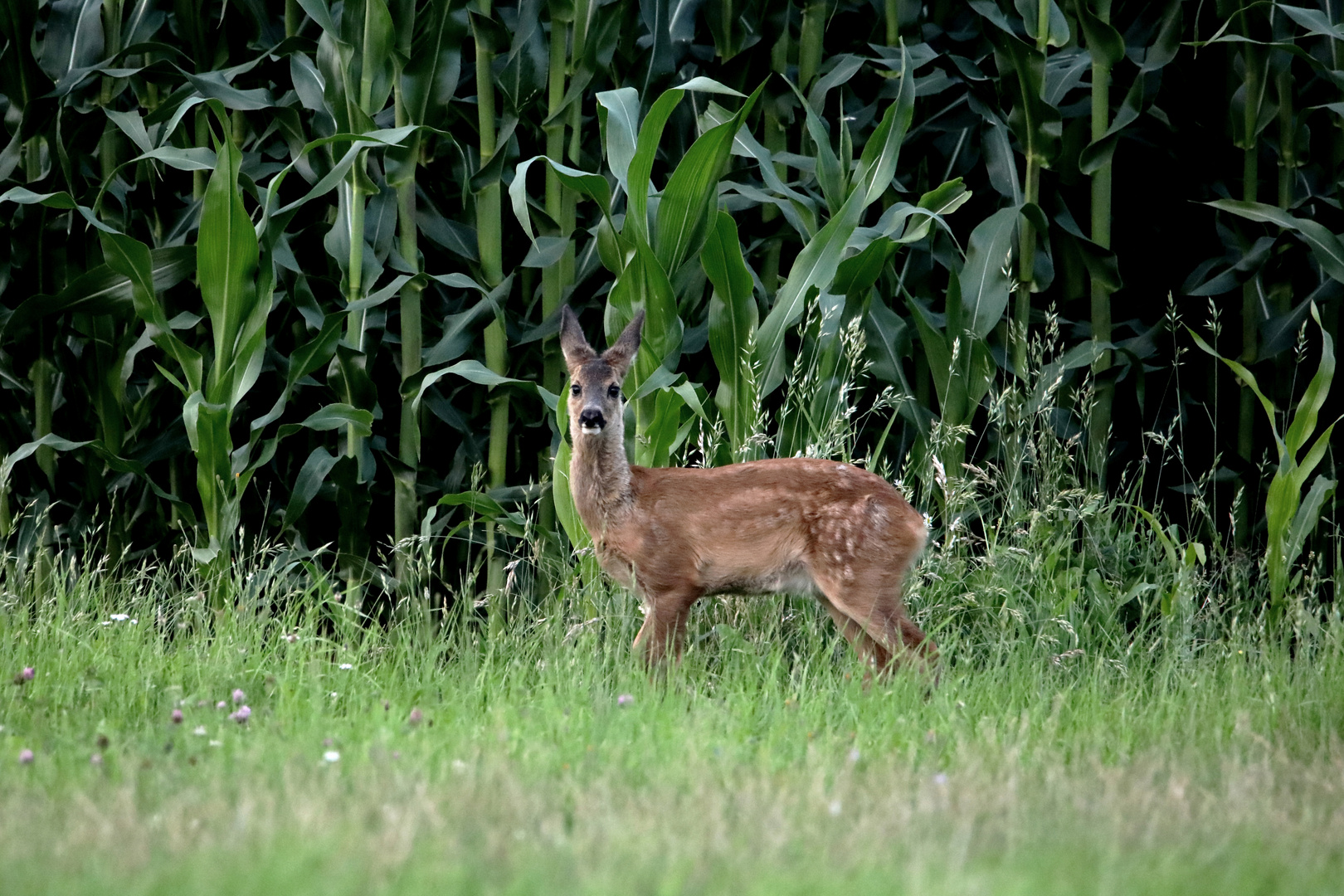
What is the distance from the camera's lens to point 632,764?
3584 mm

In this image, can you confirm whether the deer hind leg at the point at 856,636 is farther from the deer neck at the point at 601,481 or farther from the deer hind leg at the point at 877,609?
the deer neck at the point at 601,481

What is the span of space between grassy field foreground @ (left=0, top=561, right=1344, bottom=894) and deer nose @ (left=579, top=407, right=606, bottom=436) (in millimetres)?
767

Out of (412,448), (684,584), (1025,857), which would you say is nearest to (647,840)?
(1025,857)

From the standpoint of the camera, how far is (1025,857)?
290 cm

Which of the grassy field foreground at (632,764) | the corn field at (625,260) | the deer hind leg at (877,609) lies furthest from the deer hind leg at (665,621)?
the corn field at (625,260)

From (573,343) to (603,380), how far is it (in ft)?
0.95

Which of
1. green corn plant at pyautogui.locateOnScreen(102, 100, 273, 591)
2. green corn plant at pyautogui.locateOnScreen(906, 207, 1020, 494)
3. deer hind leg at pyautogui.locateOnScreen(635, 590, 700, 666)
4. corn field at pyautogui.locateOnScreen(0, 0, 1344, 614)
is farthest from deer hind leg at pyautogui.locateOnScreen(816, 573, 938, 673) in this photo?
green corn plant at pyautogui.locateOnScreen(102, 100, 273, 591)

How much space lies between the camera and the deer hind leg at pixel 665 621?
5098 mm

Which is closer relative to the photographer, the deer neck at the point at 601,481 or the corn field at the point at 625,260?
the deer neck at the point at 601,481

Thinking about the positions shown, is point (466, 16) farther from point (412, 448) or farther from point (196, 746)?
point (196, 746)

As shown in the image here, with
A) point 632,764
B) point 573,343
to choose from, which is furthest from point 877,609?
point 632,764

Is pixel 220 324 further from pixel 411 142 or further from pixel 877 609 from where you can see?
pixel 877 609

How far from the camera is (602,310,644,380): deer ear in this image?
5348mm

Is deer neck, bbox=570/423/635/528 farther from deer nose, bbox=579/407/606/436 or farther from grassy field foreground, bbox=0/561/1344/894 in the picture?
grassy field foreground, bbox=0/561/1344/894
